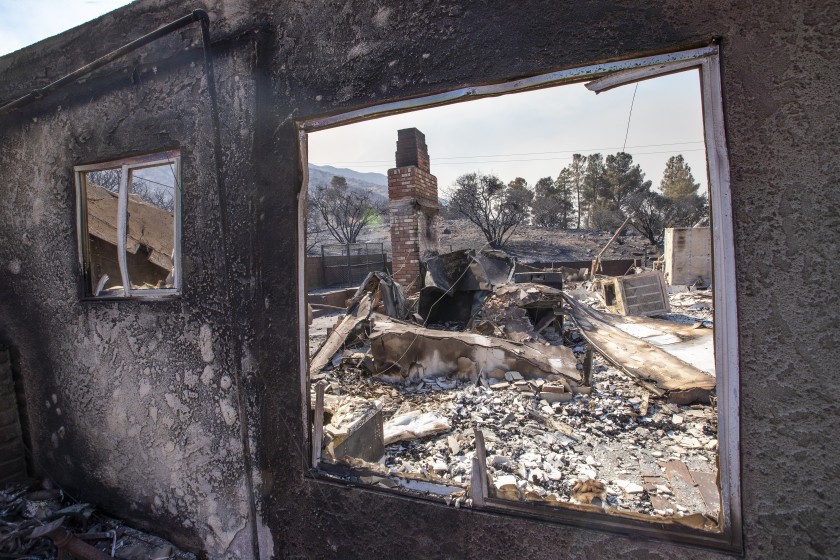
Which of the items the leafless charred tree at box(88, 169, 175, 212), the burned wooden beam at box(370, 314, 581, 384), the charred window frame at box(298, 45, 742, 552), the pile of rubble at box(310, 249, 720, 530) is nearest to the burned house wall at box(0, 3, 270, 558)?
the leafless charred tree at box(88, 169, 175, 212)

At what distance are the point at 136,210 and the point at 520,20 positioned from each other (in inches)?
234

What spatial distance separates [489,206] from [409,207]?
21257 mm

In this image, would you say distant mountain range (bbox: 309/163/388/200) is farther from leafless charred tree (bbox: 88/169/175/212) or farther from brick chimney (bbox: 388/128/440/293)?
brick chimney (bbox: 388/128/440/293)

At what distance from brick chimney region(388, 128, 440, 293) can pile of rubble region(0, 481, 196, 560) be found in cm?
676

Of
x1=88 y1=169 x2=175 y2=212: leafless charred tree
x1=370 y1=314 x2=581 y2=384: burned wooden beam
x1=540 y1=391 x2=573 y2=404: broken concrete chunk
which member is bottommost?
x1=540 y1=391 x2=573 y2=404: broken concrete chunk

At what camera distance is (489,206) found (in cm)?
2934

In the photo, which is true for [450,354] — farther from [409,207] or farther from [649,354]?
[409,207]

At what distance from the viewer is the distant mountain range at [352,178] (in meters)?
86.8

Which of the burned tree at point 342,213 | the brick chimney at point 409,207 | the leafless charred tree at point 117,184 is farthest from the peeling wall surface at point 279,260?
the burned tree at point 342,213

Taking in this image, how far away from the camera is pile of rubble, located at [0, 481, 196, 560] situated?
2322 millimetres

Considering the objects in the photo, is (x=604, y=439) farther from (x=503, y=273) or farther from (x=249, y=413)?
(x=503, y=273)

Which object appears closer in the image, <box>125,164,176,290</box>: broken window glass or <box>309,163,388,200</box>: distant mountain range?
Answer: <box>125,164,176,290</box>: broken window glass

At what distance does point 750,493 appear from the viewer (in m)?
1.36

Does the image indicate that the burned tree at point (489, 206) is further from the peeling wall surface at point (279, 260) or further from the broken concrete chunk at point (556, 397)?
the peeling wall surface at point (279, 260)
